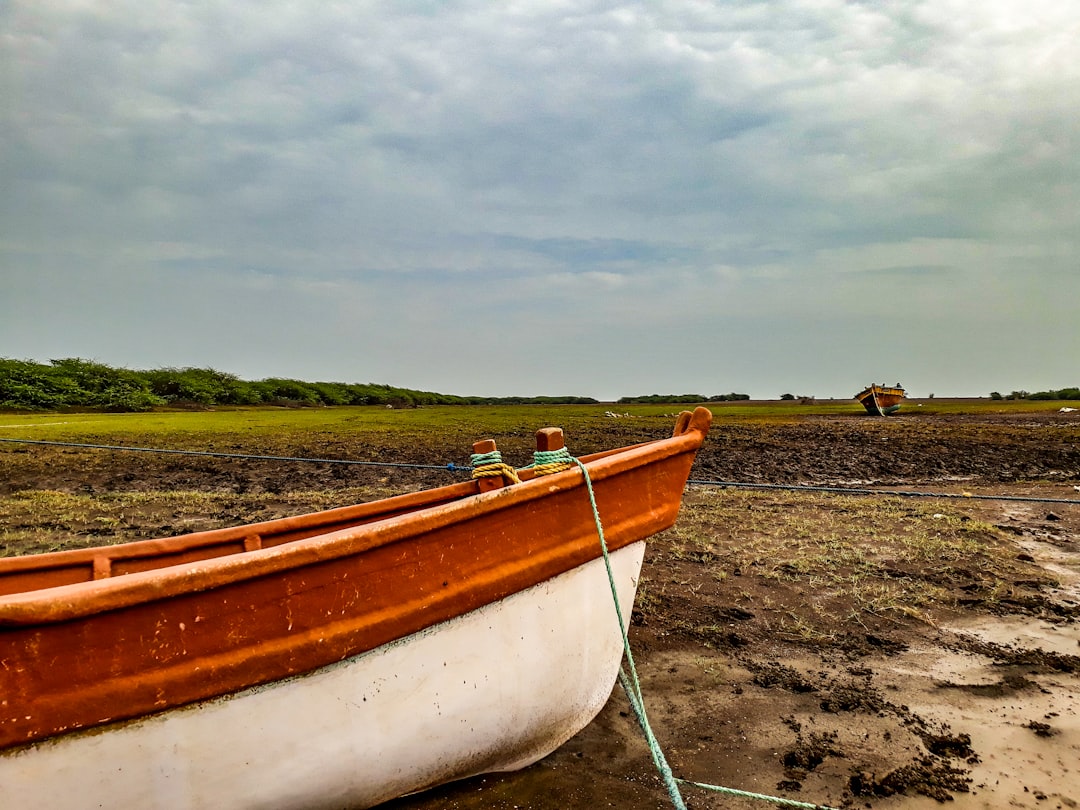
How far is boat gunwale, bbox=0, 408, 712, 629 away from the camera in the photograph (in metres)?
2.01

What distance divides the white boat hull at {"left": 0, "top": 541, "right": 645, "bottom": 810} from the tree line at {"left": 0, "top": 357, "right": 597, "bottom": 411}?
1610 inches

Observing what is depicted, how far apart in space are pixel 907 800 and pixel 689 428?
1.98 metres

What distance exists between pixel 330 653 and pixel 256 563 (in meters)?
0.47

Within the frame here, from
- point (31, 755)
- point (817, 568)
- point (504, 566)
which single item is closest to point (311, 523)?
point (504, 566)

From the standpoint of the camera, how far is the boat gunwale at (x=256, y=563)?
201cm

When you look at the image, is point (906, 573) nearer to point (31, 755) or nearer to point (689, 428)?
point (689, 428)

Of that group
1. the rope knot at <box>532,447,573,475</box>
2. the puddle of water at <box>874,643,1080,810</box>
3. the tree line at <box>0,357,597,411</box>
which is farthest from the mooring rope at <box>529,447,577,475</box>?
the tree line at <box>0,357,597,411</box>

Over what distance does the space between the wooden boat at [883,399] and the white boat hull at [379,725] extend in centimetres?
4341

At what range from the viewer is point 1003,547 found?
735cm

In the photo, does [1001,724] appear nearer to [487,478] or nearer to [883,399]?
[487,478]

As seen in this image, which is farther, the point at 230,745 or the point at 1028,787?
the point at 1028,787

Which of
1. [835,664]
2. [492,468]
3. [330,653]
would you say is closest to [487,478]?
[492,468]

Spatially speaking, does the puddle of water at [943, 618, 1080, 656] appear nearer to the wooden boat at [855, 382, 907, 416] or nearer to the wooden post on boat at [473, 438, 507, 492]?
the wooden post on boat at [473, 438, 507, 492]

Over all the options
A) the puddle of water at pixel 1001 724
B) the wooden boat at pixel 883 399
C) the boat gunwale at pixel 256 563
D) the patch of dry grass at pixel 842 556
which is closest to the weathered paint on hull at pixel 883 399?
the wooden boat at pixel 883 399
